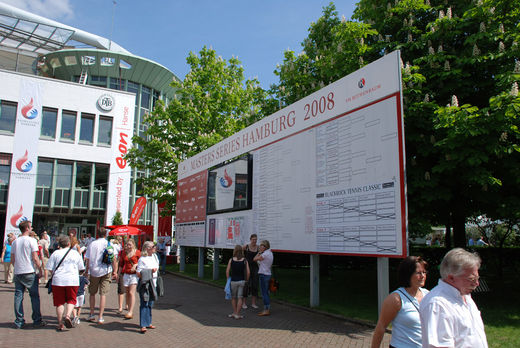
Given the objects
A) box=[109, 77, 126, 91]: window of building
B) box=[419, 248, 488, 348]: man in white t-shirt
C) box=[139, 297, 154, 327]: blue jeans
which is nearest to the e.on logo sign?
box=[109, 77, 126, 91]: window of building

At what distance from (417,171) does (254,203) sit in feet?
16.3

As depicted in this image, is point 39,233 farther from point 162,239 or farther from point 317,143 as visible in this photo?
point 317,143

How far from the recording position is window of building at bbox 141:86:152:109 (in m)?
41.9

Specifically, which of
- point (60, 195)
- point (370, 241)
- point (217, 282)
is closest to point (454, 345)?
point (370, 241)

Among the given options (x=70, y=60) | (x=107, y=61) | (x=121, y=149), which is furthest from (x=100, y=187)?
(x=70, y=60)

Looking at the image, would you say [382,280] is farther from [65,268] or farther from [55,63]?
[55,63]

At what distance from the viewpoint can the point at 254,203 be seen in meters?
13.0

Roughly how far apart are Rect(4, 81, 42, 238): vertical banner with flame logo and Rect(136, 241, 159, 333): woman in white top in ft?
86.4

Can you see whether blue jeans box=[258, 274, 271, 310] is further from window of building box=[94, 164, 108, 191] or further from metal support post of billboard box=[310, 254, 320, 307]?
window of building box=[94, 164, 108, 191]

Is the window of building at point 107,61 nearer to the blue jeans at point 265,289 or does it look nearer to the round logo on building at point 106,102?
the round logo on building at point 106,102

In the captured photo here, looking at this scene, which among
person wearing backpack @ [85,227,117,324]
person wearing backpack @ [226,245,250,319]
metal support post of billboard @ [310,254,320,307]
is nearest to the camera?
person wearing backpack @ [85,227,117,324]

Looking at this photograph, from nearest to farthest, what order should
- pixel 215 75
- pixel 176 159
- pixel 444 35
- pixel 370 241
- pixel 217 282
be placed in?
pixel 370 241
pixel 444 35
pixel 217 282
pixel 176 159
pixel 215 75

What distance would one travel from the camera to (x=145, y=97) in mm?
42156

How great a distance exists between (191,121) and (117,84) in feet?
64.2
